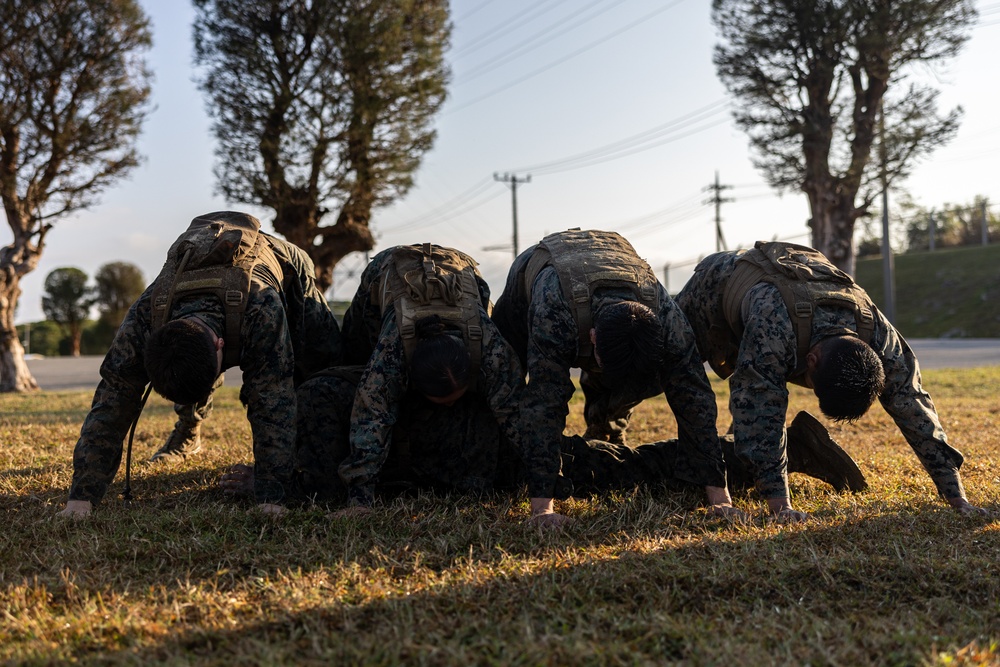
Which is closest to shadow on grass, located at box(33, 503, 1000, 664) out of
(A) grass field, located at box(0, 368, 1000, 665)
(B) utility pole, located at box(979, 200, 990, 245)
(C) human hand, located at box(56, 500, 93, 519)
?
(A) grass field, located at box(0, 368, 1000, 665)

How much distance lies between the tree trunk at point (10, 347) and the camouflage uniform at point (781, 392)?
42.9 feet

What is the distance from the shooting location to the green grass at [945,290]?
27281 millimetres

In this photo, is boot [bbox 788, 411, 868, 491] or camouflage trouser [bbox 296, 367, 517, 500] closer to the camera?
camouflage trouser [bbox 296, 367, 517, 500]

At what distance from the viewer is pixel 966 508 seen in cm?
394

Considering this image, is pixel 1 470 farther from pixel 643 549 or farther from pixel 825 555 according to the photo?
pixel 825 555

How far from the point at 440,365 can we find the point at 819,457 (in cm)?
231

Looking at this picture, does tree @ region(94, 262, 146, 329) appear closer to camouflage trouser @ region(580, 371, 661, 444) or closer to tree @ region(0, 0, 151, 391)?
tree @ region(0, 0, 151, 391)

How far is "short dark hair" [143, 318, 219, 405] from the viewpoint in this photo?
357 cm

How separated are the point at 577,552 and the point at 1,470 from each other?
4102mm

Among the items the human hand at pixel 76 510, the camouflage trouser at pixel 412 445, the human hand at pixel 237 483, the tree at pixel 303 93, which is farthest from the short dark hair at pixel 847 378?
the tree at pixel 303 93

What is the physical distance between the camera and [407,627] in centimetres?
250

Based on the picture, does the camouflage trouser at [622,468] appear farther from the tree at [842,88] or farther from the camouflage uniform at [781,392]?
the tree at [842,88]

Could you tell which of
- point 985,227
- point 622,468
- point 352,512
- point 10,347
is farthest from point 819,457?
point 985,227

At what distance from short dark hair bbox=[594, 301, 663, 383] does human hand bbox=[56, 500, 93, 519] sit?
8.60 ft
